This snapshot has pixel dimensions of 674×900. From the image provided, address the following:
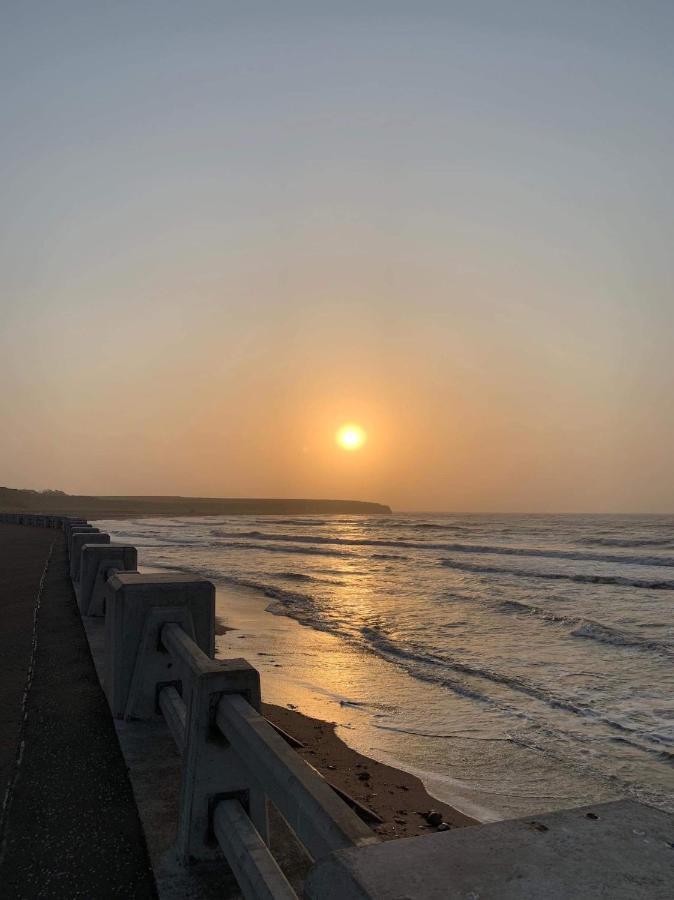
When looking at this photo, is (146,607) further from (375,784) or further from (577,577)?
(577,577)

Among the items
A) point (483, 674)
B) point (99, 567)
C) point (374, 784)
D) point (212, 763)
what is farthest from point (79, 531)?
point (212, 763)

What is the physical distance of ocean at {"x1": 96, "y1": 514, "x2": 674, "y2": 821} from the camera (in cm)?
606

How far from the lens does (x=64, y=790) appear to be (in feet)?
12.9

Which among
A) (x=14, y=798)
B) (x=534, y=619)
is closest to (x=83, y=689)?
(x=14, y=798)

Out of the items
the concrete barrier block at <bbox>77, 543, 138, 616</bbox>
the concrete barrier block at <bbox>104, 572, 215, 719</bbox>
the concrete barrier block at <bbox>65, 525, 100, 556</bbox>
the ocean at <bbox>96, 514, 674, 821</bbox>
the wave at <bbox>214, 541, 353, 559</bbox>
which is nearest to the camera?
the concrete barrier block at <bbox>104, 572, 215, 719</bbox>

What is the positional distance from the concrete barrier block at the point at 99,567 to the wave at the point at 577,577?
1688 centimetres

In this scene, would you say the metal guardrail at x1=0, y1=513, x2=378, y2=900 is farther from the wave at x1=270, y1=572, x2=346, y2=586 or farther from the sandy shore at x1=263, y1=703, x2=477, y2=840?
the wave at x1=270, y1=572, x2=346, y2=586

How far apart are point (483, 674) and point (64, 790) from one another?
6531 millimetres

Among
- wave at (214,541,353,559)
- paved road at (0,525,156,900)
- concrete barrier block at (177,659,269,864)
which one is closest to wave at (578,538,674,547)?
wave at (214,541,353,559)

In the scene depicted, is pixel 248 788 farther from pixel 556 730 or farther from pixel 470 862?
pixel 556 730

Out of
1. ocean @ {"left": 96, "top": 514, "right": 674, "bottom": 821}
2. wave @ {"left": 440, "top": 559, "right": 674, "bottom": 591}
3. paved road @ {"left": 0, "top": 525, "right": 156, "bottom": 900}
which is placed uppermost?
paved road @ {"left": 0, "top": 525, "right": 156, "bottom": 900}

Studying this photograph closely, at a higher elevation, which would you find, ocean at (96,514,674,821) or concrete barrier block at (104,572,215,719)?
concrete barrier block at (104,572,215,719)

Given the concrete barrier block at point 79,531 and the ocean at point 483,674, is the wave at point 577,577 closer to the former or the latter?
the ocean at point 483,674

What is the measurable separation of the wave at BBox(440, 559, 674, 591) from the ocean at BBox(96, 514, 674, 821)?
0.38 meters
